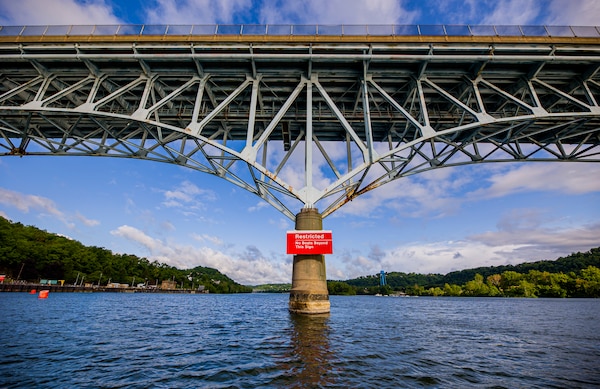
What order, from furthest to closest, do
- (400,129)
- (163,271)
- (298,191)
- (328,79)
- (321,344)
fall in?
(163,271) → (400,129) → (328,79) → (298,191) → (321,344)

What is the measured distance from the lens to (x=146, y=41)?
14750 mm

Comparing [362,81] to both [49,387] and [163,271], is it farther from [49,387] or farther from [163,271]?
[163,271]

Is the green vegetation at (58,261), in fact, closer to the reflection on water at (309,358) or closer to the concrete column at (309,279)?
the concrete column at (309,279)

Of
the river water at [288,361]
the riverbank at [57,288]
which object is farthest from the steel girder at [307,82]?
the riverbank at [57,288]

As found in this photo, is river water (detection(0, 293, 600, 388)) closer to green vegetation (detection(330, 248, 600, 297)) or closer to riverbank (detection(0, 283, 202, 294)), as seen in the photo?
riverbank (detection(0, 283, 202, 294))

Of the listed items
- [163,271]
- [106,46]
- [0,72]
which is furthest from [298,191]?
[163,271]

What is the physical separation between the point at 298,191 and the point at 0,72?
64.5 ft

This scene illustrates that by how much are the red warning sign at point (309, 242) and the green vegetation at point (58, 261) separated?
258 feet

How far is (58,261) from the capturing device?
71.0 m

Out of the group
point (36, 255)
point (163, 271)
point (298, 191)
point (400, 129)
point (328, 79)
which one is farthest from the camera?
point (163, 271)

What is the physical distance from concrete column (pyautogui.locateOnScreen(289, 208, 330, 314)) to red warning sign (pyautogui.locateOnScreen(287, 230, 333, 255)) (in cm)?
26

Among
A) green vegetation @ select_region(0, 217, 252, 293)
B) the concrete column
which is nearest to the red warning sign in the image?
the concrete column

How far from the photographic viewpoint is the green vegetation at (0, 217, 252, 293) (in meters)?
62.8

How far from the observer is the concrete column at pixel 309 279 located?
12.8 metres
